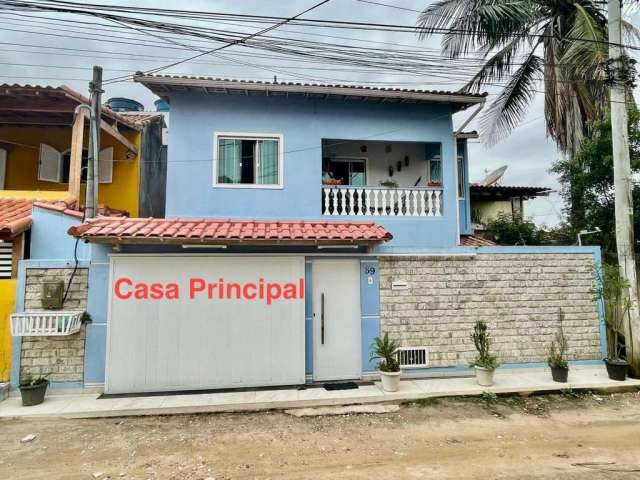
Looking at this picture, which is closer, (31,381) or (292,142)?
(31,381)

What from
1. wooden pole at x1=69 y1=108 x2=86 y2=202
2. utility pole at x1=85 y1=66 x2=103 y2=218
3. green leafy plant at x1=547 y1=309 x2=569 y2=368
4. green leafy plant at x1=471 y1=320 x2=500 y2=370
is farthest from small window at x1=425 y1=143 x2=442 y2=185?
wooden pole at x1=69 y1=108 x2=86 y2=202

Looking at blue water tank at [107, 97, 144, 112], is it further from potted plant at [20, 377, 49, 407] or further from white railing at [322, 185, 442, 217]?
potted plant at [20, 377, 49, 407]

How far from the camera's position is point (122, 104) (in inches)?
560

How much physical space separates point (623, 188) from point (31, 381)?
454 inches

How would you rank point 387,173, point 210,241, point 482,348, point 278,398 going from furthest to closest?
point 387,173 → point 482,348 → point 210,241 → point 278,398

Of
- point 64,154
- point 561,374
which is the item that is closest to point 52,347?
point 64,154

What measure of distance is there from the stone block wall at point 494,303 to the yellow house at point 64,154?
7.95 meters

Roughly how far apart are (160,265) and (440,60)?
8.44 meters

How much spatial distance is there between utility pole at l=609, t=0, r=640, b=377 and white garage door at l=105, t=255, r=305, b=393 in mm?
6544

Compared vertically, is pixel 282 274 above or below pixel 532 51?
below

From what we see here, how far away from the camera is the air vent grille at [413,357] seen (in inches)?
274

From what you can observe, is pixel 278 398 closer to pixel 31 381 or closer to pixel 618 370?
pixel 31 381

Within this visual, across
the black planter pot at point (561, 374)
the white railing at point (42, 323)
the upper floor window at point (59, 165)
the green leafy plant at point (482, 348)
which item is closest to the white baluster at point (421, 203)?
the green leafy plant at point (482, 348)

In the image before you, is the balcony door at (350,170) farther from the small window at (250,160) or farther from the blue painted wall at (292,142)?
the small window at (250,160)
